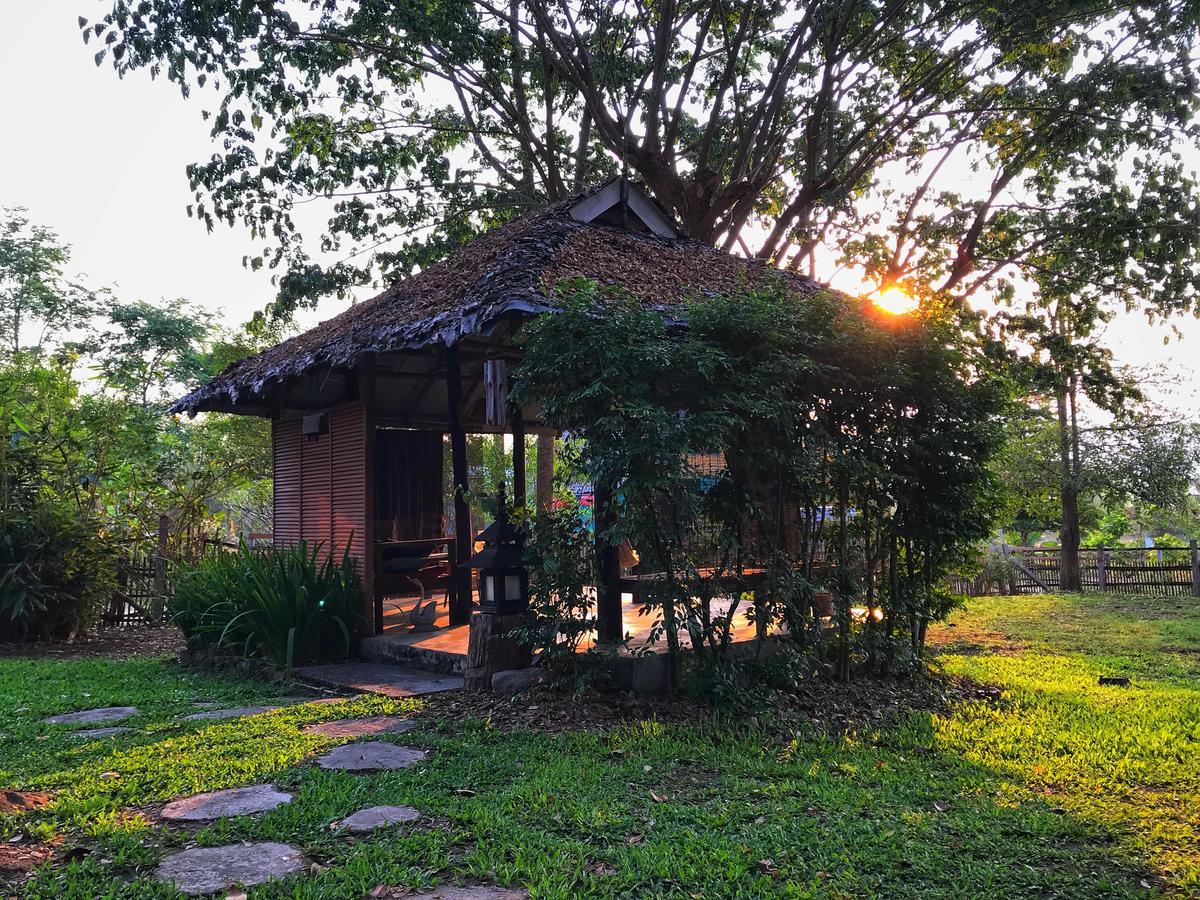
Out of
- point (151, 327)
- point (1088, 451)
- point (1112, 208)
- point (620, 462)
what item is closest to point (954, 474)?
point (620, 462)

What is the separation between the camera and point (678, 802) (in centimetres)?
400

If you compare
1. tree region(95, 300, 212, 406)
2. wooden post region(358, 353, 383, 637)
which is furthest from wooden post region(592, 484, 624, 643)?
tree region(95, 300, 212, 406)

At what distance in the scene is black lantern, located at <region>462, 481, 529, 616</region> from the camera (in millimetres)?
6062

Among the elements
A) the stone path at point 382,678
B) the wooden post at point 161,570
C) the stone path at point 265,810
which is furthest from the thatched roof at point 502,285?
the wooden post at point 161,570

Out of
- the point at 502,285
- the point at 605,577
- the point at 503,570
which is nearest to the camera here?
the point at 503,570

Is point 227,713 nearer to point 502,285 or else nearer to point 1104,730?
point 502,285

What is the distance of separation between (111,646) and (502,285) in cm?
768

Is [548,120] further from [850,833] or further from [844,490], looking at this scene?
[850,833]

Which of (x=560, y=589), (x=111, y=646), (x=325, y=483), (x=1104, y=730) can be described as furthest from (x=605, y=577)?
(x=111, y=646)

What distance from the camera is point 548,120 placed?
14047mm

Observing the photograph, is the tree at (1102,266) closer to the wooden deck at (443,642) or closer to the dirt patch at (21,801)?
the wooden deck at (443,642)

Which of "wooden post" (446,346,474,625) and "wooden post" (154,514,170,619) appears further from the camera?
"wooden post" (154,514,170,619)

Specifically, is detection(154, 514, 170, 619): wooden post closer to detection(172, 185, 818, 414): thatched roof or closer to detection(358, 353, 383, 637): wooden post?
detection(172, 185, 818, 414): thatched roof

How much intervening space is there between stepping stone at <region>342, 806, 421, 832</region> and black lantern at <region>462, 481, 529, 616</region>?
89.4 inches
